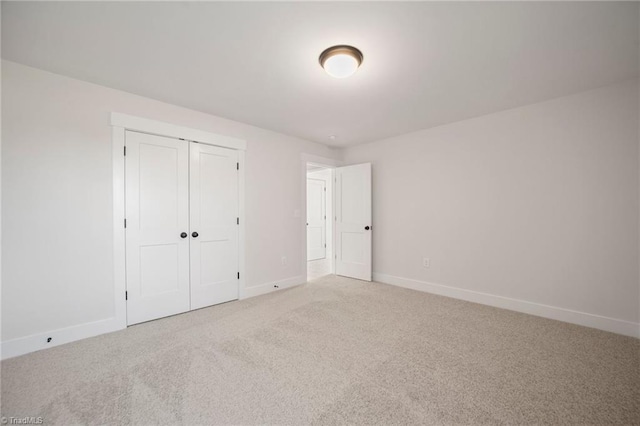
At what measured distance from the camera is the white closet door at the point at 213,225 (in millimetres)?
3187

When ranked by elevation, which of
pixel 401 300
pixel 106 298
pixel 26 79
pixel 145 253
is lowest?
pixel 401 300

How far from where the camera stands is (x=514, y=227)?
3152mm

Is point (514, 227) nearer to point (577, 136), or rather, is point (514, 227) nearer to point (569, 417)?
point (577, 136)

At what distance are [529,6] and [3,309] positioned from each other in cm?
443

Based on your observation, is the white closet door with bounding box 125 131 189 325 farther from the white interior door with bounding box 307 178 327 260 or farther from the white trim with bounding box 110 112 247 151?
the white interior door with bounding box 307 178 327 260

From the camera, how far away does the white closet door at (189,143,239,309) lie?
3.19 meters

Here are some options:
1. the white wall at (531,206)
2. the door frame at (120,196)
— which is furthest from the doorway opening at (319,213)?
the door frame at (120,196)

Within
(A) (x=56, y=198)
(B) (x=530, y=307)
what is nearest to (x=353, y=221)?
(B) (x=530, y=307)

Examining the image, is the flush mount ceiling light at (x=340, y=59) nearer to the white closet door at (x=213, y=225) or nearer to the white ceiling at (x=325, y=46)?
the white ceiling at (x=325, y=46)

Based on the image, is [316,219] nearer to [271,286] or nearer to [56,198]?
[271,286]

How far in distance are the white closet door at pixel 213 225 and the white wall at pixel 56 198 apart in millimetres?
754

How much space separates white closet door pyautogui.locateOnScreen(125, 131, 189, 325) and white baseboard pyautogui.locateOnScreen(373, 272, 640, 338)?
3241 millimetres

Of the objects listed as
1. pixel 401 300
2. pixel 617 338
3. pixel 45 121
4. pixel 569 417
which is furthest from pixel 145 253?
pixel 617 338

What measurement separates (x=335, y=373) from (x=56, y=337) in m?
2.52
